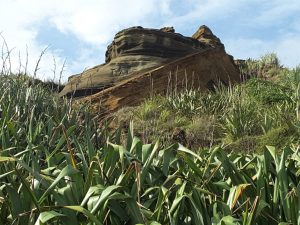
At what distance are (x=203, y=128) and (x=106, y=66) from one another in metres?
8.08

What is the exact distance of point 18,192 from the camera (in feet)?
11.2

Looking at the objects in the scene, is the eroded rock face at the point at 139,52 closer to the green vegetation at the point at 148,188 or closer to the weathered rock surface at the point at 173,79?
the weathered rock surface at the point at 173,79

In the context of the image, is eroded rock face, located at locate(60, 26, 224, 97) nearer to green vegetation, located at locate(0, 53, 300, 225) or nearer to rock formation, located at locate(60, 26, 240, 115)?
rock formation, located at locate(60, 26, 240, 115)

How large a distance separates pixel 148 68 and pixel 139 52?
1.94m

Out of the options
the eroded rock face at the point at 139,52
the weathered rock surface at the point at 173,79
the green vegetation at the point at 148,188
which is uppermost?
the eroded rock face at the point at 139,52

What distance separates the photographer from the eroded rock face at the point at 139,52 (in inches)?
807

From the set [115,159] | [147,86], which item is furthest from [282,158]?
[147,86]

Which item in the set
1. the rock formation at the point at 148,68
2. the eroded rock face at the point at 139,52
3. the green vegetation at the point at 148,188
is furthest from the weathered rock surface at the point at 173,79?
the green vegetation at the point at 148,188

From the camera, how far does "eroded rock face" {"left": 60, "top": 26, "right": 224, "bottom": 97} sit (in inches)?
807

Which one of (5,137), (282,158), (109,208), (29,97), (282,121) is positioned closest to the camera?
(109,208)

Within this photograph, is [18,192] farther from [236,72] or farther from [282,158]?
[236,72]

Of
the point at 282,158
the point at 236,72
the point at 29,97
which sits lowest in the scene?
the point at 282,158

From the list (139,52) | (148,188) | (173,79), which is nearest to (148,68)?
(173,79)

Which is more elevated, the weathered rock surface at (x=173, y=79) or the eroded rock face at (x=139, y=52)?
the eroded rock face at (x=139, y=52)
